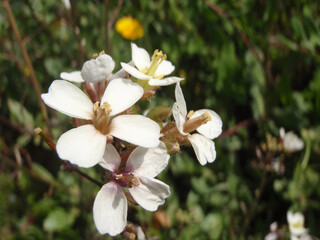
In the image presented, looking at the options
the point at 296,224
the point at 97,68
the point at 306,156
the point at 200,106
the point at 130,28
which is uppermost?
the point at 97,68

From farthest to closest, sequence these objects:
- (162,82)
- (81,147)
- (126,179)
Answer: (162,82) < (126,179) < (81,147)

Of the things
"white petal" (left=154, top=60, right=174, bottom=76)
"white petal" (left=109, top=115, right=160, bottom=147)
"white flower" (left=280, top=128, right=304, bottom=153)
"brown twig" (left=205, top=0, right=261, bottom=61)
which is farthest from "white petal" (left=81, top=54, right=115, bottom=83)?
"white flower" (left=280, top=128, right=304, bottom=153)

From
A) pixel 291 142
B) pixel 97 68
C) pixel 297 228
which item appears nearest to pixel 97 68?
pixel 97 68

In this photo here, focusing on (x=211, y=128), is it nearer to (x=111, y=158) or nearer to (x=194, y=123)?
(x=194, y=123)

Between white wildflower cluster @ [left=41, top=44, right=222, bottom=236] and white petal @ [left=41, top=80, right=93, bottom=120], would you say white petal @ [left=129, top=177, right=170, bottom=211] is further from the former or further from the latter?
white petal @ [left=41, top=80, right=93, bottom=120]

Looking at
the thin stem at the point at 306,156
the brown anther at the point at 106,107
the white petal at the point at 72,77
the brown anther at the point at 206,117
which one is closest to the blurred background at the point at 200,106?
the thin stem at the point at 306,156

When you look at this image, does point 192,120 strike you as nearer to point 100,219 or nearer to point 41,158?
point 100,219
